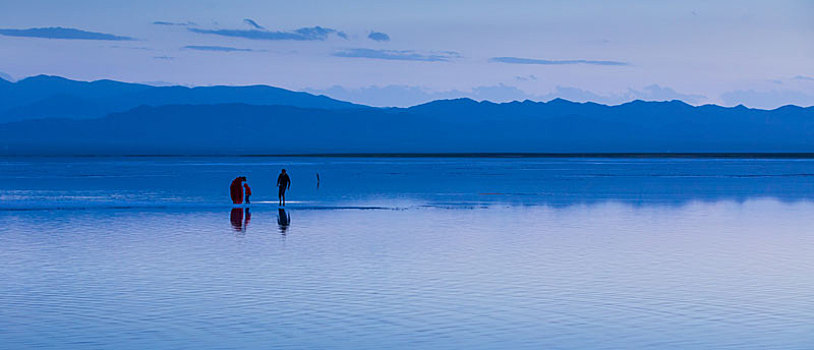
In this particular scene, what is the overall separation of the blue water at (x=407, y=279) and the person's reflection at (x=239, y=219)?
55mm

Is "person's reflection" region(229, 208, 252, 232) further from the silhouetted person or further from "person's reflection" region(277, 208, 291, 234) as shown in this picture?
"person's reflection" region(277, 208, 291, 234)

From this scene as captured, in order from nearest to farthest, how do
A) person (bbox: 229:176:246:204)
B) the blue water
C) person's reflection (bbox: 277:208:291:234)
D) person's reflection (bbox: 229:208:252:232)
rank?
1. the blue water
2. person's reflection (bbox: 277:208:291:234)
3. person's reflection (bbox: 229:208:252:232)
4. person (bbox: 229:176:246:204)

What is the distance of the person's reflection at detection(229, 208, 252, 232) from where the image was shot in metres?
25.5

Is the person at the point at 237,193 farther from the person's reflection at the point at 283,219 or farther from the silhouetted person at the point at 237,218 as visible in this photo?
the person's reflection at the point at 283,219

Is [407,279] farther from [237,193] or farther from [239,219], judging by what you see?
[237,193]

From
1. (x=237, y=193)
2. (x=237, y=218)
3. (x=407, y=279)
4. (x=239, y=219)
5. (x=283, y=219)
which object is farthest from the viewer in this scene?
(x=237, y=193)

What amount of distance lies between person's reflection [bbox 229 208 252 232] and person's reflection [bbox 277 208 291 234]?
2.46ft

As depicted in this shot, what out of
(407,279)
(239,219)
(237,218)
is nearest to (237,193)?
(237,218)

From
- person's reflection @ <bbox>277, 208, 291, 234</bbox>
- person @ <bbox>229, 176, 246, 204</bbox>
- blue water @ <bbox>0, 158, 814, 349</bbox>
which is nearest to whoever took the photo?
blue water @ <bbox>0, 158, 814, 349</bbox>

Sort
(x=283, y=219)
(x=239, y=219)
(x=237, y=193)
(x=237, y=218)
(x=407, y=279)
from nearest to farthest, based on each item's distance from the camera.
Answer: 1. (x=407, y=279)
2. (x=239, y=219)
3. (x=283, y=219)
4. (x=237, y=218)
5. (x=237, y=193)

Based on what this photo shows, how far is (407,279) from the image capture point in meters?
16.1

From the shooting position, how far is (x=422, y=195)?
135ft

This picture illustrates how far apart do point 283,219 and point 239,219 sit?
1077mm

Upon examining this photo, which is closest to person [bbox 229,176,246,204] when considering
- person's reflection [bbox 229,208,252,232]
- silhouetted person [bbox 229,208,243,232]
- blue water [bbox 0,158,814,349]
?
person's reflection [bbox 229,208,252,232]
